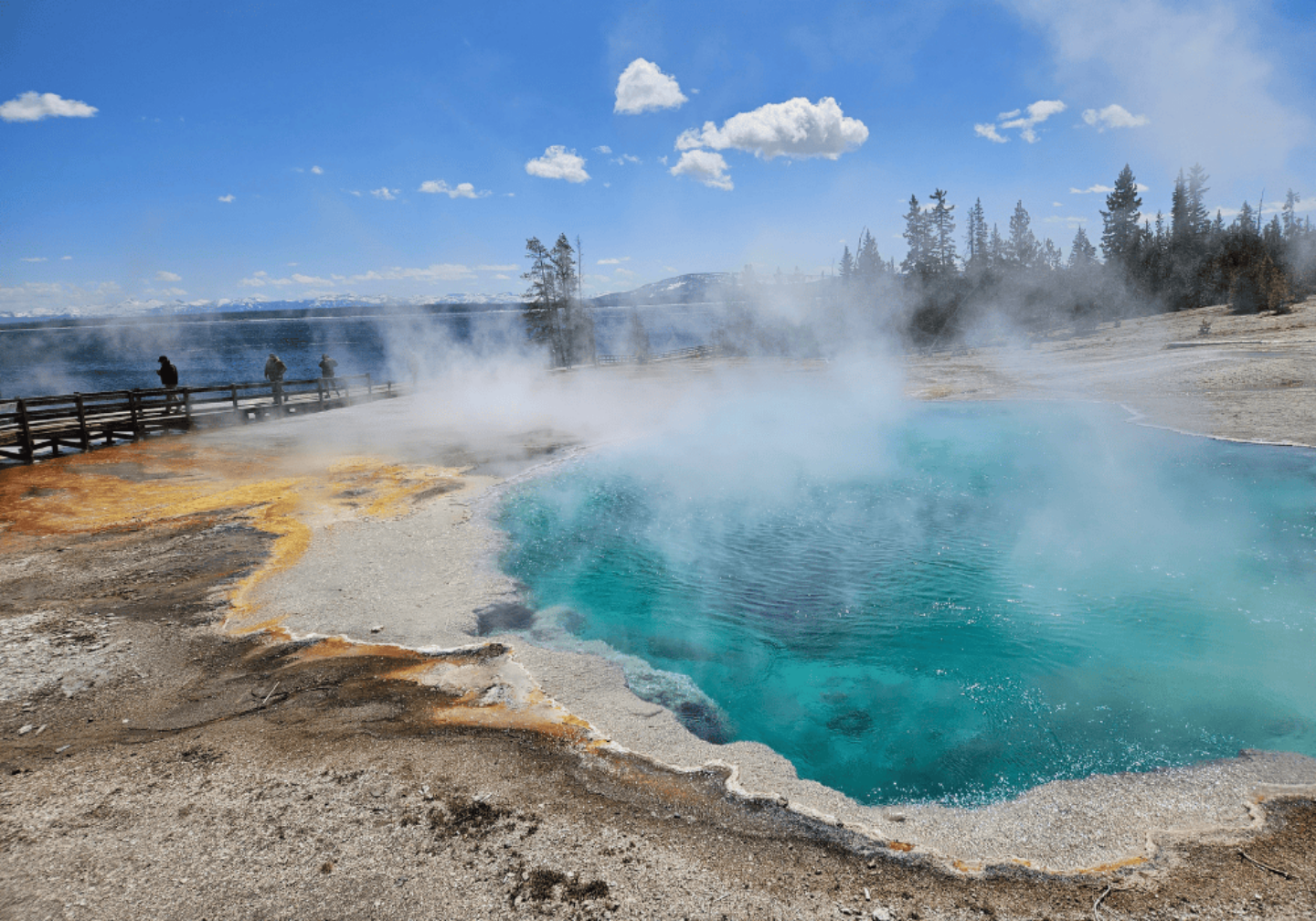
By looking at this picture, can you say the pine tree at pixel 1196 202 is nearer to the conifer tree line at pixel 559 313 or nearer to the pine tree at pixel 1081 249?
the pine tree at pixel 1081 249

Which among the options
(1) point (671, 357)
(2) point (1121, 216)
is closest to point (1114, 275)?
(2) point (1121, 216)

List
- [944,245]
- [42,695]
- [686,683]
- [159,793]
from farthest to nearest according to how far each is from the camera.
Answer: [944,245], [686,683], [42,695], [159,793]

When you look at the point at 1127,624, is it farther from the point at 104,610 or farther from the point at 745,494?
the point at 104,610

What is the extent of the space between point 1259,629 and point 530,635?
7.75m

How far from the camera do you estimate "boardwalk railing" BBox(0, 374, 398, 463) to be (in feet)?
45.1

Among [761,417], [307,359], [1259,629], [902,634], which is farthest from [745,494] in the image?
[307,359]

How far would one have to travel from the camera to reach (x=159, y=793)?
13.3 ft

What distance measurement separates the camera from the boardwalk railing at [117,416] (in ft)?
45.1

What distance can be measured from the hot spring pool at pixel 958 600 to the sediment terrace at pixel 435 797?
0.67 metres

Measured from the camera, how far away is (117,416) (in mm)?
→ 16656

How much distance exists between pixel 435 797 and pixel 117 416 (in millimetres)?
18221

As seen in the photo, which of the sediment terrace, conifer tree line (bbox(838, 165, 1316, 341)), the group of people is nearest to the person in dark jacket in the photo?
the group of people

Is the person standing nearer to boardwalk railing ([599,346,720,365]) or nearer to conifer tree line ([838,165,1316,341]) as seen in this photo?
boardwalk railing ([599,346,720,365])

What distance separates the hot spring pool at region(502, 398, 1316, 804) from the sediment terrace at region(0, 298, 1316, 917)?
0.67 meters
